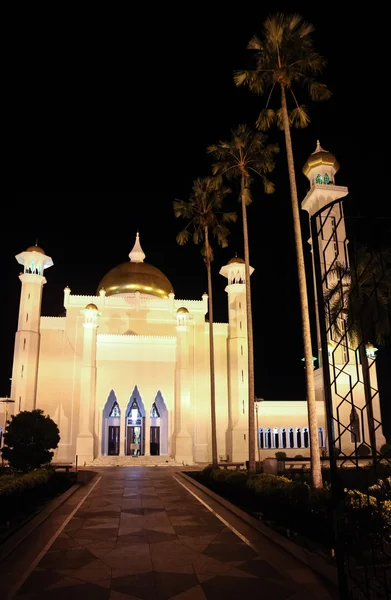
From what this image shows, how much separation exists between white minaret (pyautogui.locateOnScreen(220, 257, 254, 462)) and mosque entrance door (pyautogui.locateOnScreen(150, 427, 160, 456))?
572cm

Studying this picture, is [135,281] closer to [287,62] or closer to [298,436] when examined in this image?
[298,436]

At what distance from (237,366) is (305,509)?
3100 cm

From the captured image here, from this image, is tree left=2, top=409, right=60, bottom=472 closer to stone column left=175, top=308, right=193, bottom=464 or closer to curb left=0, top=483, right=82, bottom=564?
curb left=0, top=483, right=82, bottom=564

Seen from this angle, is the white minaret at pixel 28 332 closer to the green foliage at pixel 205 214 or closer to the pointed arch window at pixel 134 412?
the pointed arch window at pixel 134 412

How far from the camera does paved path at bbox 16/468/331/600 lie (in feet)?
20.2

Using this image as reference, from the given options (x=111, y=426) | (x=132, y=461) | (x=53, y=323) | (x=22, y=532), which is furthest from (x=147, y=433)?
(x=22, y=532)

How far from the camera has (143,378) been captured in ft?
131

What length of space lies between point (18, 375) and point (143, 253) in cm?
1901

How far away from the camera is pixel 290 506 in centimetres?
1006

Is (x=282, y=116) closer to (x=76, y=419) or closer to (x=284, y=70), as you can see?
(x=284, y=70)

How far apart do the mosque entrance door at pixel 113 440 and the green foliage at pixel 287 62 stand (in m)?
29.4

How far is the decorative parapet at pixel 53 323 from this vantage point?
41.2m

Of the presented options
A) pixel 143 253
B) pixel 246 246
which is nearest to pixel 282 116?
pixel 246 246

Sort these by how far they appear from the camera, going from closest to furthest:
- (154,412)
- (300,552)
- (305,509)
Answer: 1. (300,552)
2. (305,509)
3. (154,412)
